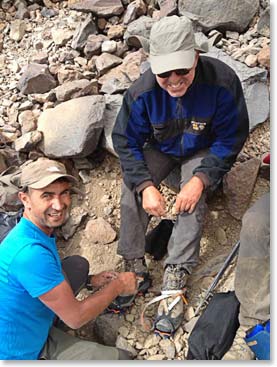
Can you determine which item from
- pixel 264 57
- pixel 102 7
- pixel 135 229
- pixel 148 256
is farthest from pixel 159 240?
pixel 102 7

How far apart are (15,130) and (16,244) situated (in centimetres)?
227

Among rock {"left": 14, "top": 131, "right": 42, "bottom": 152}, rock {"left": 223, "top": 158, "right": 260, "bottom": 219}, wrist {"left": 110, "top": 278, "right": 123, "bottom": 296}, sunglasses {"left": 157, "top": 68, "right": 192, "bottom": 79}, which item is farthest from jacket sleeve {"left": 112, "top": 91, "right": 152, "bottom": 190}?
rock {"left": 14, "top": 131, "right": 42, "bottom": 152}

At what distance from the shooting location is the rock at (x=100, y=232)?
13.1ft

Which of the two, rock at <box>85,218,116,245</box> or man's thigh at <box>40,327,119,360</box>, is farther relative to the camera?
rock at <box>85,218,116,245</box>

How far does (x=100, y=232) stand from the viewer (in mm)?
4004

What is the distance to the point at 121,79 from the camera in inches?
183

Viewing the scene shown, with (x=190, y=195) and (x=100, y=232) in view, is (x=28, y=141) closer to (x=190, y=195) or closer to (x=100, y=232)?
(x=100, y=232)

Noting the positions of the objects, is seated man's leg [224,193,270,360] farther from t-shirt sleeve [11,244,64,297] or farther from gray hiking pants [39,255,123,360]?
t-shirt sleeve [11,244,64,297]

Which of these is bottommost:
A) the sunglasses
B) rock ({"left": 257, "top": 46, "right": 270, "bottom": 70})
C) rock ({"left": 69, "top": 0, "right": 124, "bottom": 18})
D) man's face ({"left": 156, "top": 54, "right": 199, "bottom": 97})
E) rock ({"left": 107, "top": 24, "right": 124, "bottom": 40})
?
rock ({"left": 107, "top": 24, "right": 124, "bottom": 40})

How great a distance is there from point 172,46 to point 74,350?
185 cm

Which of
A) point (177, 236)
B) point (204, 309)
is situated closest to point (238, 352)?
point (204, 309)

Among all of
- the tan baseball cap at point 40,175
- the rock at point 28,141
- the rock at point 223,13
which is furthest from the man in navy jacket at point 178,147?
the rock at point 223,13

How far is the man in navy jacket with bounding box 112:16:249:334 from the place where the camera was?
10.5 ft

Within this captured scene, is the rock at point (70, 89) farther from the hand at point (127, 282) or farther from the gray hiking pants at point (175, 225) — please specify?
the hand at point (127, 282)
